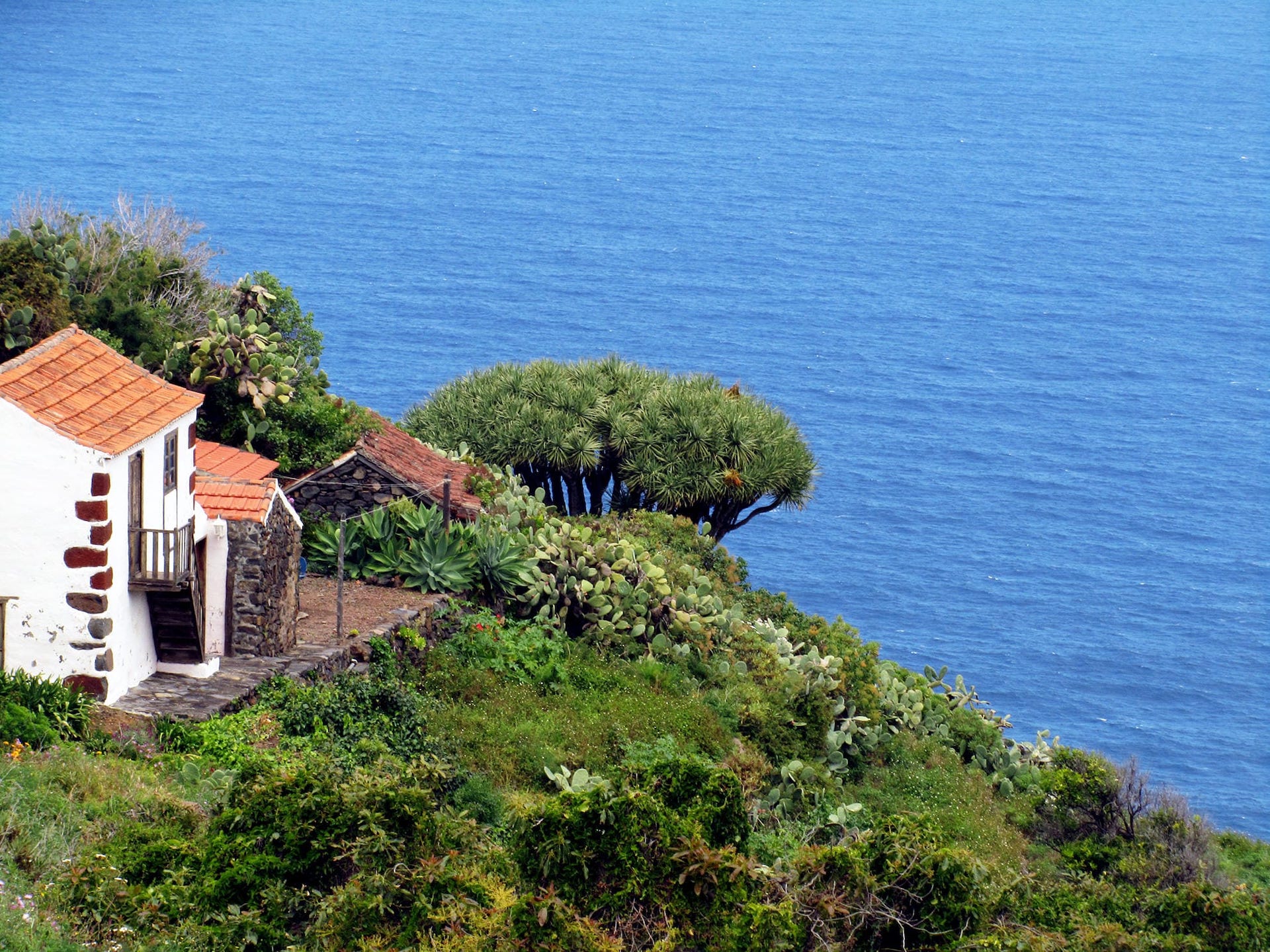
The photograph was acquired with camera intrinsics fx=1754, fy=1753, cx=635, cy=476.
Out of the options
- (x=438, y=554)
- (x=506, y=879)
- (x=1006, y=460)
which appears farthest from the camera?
(x=1006, y=460)

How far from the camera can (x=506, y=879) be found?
16.1 m

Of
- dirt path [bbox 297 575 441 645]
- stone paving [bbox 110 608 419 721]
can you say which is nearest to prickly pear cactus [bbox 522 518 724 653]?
dirt path [bbox 297 575 441 645]

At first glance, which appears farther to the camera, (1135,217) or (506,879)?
(1135,217)

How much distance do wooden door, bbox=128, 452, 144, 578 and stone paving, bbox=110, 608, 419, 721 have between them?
5.19 feet

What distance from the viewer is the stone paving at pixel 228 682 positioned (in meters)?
21.8

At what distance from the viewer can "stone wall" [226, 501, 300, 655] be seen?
23781 mm

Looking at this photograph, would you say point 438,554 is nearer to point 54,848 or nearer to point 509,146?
point 54,848

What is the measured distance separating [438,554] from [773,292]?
4786 inches

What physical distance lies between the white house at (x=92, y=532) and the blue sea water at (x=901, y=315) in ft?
187

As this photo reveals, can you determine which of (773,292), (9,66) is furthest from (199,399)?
(9,66)

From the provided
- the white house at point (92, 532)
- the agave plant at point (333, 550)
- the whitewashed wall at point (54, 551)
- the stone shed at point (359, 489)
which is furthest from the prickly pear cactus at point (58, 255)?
the whitewashed wall at point (54, 551)

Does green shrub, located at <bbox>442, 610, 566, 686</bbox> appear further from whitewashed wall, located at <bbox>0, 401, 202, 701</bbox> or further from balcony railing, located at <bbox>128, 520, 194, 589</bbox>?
whitewashed wall, located at <bbox>0, 401, 202, 701</bbox>

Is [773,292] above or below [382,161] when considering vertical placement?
below

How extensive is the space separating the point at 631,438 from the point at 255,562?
17.5 meters
